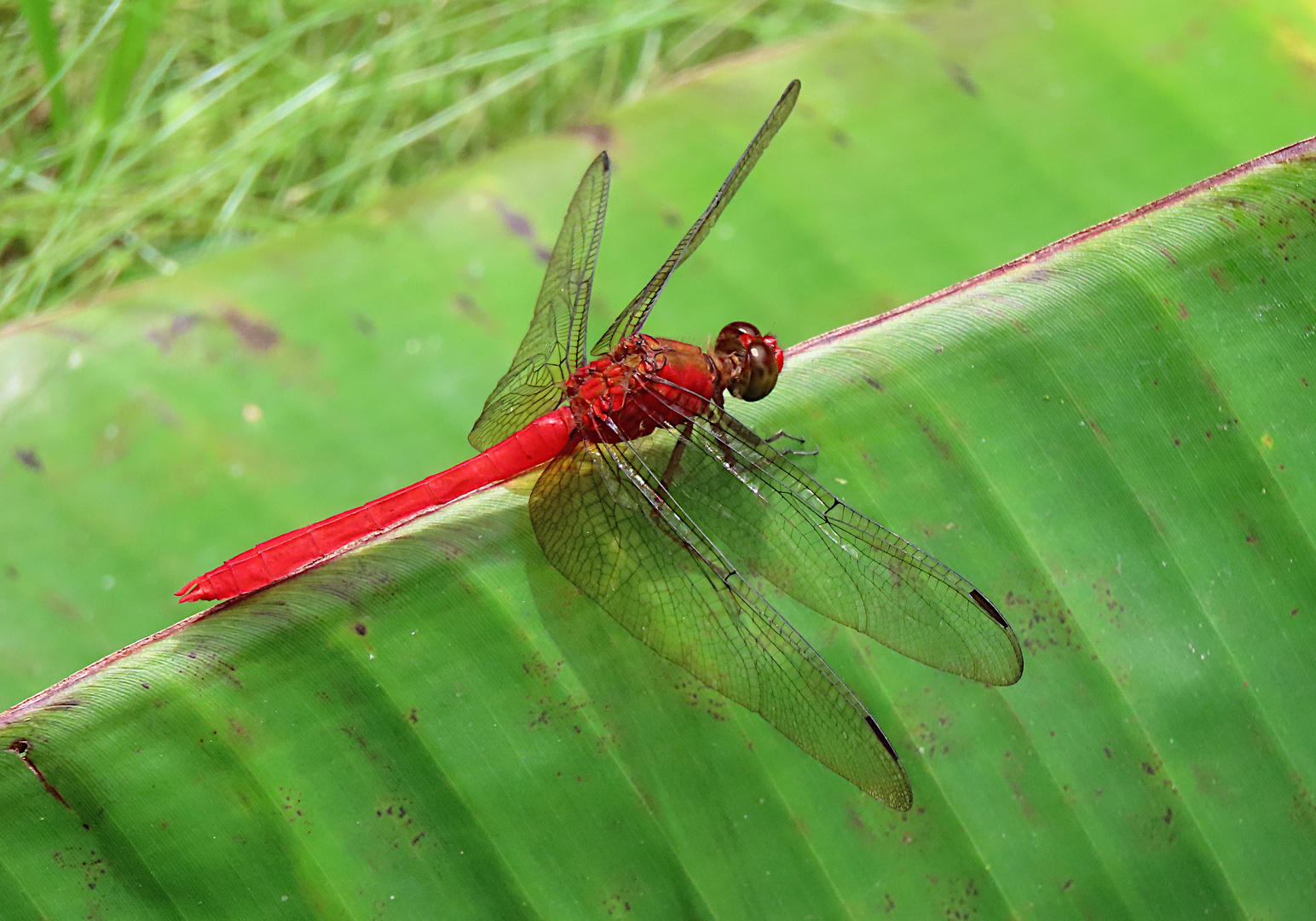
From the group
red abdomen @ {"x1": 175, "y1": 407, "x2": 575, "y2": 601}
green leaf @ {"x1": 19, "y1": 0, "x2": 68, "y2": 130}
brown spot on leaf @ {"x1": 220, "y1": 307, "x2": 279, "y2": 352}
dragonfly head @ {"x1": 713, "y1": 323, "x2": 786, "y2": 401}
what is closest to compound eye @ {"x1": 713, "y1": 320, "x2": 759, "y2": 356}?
dragonfly head @ {"x1": 713, "y1": 323, "x2": 786, "y2": 401}

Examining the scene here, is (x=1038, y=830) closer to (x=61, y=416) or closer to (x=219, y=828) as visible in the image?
(x=219, y=828)

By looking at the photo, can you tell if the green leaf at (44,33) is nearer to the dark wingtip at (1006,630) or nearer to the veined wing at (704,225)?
the veined wing at (704,225)

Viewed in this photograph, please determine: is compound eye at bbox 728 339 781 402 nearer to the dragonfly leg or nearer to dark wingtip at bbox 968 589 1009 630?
the dragonfly leg

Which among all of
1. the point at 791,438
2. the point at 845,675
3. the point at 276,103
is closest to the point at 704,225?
the point at 791,438

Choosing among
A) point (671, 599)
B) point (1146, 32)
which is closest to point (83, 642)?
point (671, 599)

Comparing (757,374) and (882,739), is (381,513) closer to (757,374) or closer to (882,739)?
(757,374)

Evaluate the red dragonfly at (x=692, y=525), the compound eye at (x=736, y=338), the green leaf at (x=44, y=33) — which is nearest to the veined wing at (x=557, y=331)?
the red dragonfly at (x=692, y=525)

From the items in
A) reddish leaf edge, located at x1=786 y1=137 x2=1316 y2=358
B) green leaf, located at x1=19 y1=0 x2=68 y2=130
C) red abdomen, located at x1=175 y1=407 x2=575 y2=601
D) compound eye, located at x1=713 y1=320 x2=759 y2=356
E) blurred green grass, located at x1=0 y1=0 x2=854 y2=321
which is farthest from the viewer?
blurred green grass, located at x1=0 y1=0 x2=854 y2=321
